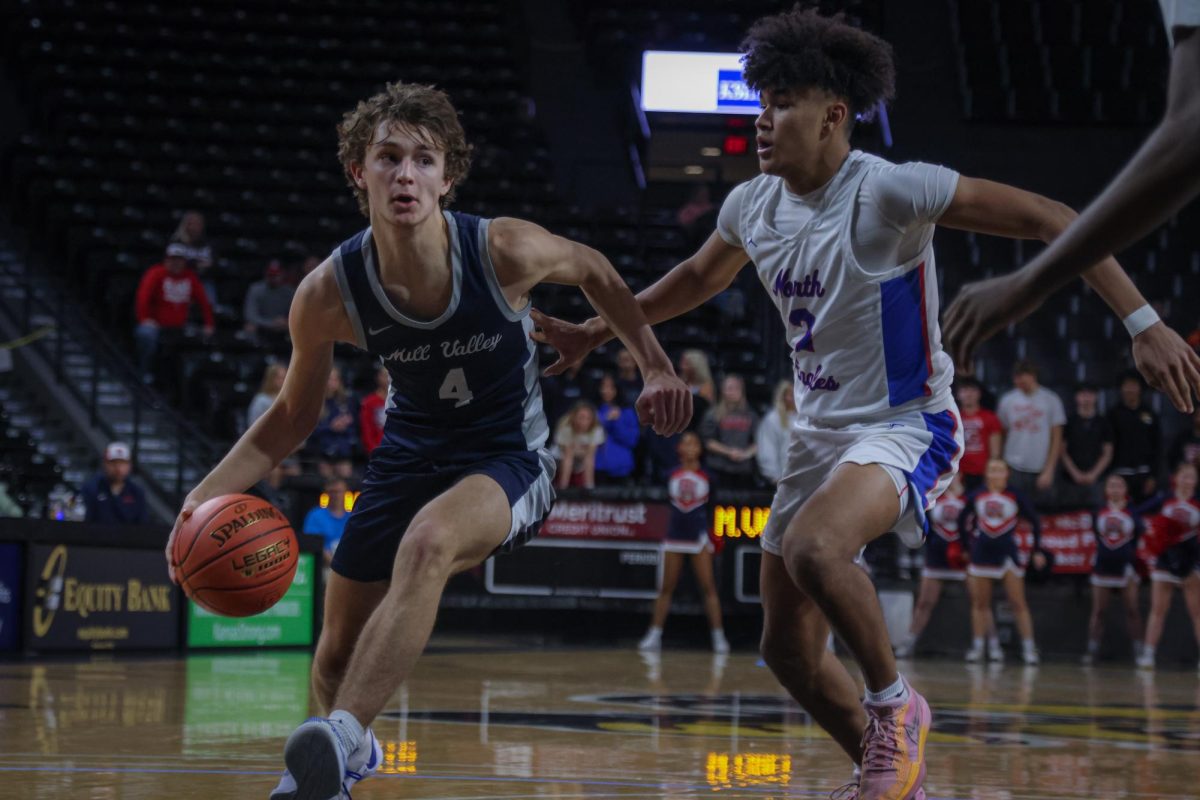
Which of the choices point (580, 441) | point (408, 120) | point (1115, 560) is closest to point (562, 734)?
point (408, 120)

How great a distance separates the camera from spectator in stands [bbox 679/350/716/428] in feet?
47.9

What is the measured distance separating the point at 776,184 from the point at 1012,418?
1046 cm

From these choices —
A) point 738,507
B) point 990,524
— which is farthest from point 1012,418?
point 738,507

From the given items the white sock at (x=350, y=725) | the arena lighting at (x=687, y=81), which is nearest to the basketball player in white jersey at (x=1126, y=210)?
the white sock at (x=350, y=725)

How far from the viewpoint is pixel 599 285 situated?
473cm

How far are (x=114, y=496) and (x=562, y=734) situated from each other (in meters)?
6.75

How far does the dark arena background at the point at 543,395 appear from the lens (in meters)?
6.48

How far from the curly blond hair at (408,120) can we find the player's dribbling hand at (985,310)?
227 cm

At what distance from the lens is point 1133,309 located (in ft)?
13.2

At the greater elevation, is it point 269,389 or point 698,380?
point 698,380

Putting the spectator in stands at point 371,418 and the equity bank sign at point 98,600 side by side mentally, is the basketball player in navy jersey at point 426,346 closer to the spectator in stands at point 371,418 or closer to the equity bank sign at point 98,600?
the equity bank sign at point 98,600

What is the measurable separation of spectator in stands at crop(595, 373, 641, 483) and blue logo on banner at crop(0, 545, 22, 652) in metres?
5.78

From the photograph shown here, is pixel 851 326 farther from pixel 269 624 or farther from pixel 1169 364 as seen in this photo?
pixel 269 624

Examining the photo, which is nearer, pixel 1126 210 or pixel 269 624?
pixel 1126 210
